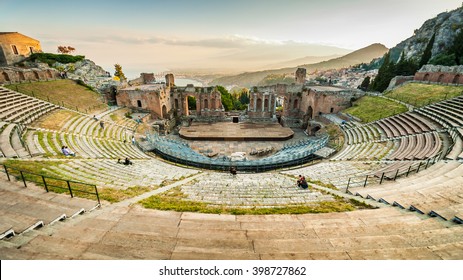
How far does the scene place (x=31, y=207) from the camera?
648 cm

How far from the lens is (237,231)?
590cm

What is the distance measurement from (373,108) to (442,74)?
493 inches

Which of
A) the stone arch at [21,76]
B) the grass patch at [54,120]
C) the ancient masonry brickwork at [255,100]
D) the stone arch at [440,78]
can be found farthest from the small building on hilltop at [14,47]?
the stone arch at [440,78]

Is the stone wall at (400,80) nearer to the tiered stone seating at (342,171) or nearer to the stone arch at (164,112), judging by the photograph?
the tiered stone seating at (342,171)

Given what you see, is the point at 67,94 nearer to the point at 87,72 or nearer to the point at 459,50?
the point at 87,72

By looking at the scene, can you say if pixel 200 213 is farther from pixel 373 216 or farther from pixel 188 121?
pixel 188 121

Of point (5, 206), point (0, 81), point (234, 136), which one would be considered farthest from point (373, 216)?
point (0, 81)

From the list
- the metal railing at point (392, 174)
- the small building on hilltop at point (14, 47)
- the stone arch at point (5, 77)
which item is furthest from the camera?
the small building on hilltop at point (14, 47)

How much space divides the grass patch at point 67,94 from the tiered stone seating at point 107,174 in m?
17.0

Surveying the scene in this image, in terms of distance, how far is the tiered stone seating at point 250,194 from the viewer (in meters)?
9.24

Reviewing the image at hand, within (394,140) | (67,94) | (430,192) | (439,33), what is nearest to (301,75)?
(394,140)

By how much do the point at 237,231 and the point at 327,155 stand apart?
16.2 m

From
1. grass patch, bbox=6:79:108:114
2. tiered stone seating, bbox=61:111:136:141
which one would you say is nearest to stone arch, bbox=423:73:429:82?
tiered stone seating, bbox=61:111:136:141

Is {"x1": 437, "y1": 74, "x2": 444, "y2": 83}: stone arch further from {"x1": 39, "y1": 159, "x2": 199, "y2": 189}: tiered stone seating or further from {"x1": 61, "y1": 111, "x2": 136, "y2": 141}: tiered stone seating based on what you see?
{"x1": 61, "y1": 111, "x2": 136, "y2": 141}: tiered stone seating
